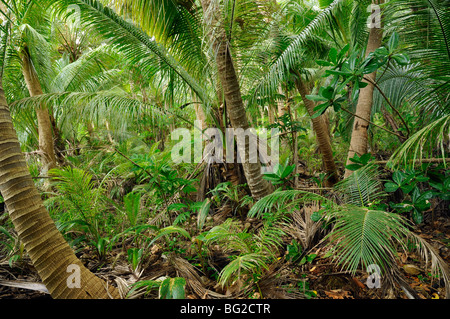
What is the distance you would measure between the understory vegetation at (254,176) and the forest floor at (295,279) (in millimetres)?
12

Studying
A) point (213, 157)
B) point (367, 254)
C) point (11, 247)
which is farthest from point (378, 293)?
point (11, 247)

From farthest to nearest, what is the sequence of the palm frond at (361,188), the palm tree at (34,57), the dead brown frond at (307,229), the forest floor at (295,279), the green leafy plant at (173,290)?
1. the palm tree at (34,57)
2. the dead brown frond at (307,229)
3. the palm frond at (361,188)
4. the forest floor at (295,279)
5. the green leafy plant at (173,290)

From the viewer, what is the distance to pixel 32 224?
57.2 inches

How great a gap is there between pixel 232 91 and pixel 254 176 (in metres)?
0.96

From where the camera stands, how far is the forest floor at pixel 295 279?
1.63 meters

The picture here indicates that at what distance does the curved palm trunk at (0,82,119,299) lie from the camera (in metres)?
1.43

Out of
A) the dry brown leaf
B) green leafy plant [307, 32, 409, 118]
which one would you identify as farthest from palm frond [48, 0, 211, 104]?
the dry brown leaf

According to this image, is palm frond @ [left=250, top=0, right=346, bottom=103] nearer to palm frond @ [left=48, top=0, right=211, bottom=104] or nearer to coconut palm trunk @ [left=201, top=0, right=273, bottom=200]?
coconut palm trunk @ [left=201, top=0, right=273, bottom=200]

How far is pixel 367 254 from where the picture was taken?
48.3 inches

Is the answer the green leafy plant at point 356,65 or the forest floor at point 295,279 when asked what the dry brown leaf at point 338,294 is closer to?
the forest floor at point 295,279

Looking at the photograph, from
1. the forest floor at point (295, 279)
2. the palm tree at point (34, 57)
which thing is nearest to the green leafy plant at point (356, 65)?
the forest floor at point (295, 279)

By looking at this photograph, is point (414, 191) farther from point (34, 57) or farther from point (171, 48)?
point (34, 57)
